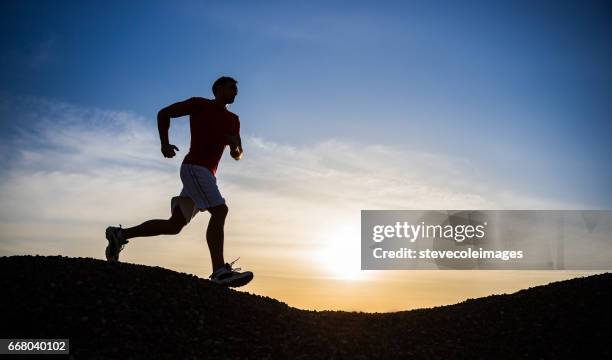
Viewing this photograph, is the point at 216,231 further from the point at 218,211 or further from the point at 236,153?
the point at 236,153

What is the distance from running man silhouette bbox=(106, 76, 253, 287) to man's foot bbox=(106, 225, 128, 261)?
0.68 m

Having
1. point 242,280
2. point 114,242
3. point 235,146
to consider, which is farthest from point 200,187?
point 114,242

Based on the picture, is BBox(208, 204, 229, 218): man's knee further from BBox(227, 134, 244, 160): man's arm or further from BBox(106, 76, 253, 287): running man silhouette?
BBox(227, 134, 244, 160): man's arm

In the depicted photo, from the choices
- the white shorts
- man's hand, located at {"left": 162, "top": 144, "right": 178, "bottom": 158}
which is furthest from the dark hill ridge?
man's hand, located at {"left": 162, "top": 144, "right": 178, "bottom": 158}

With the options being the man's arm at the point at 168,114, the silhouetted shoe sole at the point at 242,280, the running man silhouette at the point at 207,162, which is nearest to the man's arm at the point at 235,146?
the running man silhouette at the point at 207,162

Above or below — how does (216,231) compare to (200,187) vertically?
below

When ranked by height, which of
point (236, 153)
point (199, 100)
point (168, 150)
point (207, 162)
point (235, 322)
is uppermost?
point (199, 100)

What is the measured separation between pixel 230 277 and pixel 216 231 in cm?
84

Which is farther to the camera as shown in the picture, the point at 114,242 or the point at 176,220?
the point at 114,242

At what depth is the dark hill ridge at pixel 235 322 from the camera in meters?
8.61

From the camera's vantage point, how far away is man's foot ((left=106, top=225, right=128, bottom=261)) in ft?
36.1

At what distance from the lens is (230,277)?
404 inches

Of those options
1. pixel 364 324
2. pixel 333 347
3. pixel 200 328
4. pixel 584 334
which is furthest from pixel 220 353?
pixel 584 334

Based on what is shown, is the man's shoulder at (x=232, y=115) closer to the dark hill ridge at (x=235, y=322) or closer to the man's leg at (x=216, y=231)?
the man's leg at (x=216, y=231)
